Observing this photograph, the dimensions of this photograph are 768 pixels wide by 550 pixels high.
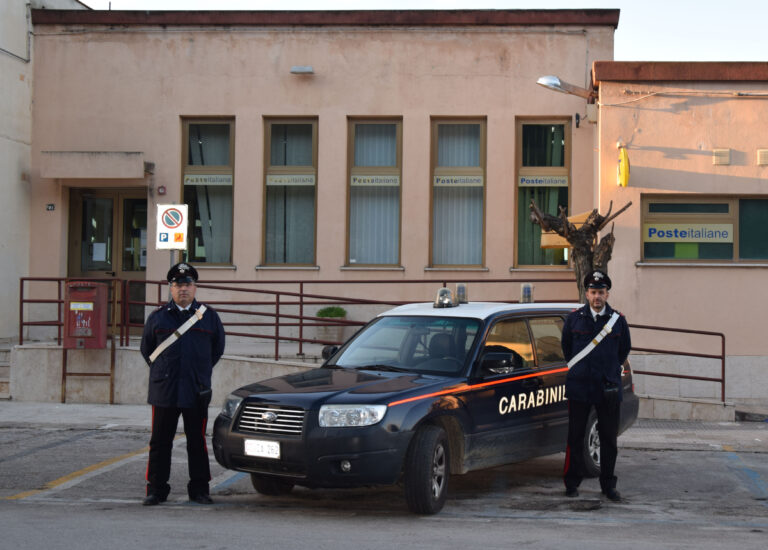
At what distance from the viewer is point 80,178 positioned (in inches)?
670

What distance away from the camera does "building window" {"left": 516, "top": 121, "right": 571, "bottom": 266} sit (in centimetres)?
1698

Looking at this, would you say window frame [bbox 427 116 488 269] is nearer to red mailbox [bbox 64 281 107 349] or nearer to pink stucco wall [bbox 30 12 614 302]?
pink stucco wall [bbox 30 12 614 302]

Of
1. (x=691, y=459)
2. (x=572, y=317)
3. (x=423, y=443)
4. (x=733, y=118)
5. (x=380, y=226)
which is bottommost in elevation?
(x=691, y=459)

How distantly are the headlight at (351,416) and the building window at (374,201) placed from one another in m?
10.4

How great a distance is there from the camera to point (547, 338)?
8.95 m

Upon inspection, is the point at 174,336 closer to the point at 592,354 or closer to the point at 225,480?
the point at 225,480

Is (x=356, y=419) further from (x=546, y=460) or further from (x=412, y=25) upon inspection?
(x=412, y=25)

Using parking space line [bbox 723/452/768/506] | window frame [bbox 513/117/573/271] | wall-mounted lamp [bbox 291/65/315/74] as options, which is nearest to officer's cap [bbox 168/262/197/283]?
parking space line [bbox 723/452/768/506]

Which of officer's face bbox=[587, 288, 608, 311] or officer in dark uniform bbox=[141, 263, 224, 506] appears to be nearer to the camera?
officer in dark uniform bbox=[141, 263, 224, 506]

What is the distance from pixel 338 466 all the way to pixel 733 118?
34.1ft

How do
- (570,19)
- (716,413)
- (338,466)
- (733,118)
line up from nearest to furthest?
(338,466) → (716,413) → (733,118) → (570,19)

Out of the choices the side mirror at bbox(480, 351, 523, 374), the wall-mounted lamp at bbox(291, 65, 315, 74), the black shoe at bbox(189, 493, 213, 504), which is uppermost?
the wall-mounted lamp at bbox(291, 65, 315, 74)

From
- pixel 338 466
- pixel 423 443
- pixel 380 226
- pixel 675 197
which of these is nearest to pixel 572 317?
pixel 423 443

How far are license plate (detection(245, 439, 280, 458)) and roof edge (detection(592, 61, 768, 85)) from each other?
32.4ft
